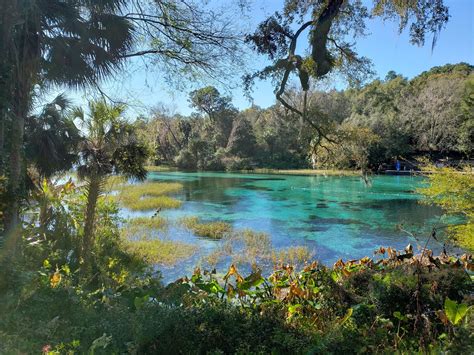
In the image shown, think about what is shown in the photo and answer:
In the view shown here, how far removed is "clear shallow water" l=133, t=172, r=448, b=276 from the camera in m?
13.0

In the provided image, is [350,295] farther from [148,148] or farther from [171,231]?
[171,231]

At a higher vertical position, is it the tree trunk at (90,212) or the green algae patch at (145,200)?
the tree trunk at (90,212)

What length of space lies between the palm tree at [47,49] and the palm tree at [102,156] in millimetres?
2468

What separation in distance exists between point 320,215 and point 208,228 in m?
6.53

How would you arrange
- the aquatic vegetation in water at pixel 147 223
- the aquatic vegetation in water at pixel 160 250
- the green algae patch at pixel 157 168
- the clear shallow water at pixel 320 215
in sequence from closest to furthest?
the aquatic vegetation in water at pixel 160 250 → the clear shallow water at pixel 320 215 → the aquatic vegetation in water at pixel 147 223 → the green algae patch at pixel 157 168

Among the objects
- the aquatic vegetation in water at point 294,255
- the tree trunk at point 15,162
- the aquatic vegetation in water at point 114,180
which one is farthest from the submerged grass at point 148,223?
the tree trunk at point 15,162

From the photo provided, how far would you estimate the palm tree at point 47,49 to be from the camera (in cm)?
435

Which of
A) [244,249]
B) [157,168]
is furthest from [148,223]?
[157,168]

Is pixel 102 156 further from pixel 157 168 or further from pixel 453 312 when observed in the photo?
pixel 157 168

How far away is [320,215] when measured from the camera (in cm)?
1883

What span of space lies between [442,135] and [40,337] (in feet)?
154

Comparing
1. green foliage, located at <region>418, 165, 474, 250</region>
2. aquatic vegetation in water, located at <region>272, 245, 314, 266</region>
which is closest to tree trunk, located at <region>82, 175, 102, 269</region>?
aquatic vegetation in water, located at <region>272, 245, 314, 266</region>

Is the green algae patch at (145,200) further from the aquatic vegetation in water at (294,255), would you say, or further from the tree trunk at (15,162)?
the tree trunk at (15,162)

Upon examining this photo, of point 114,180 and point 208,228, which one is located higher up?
point 114,180
